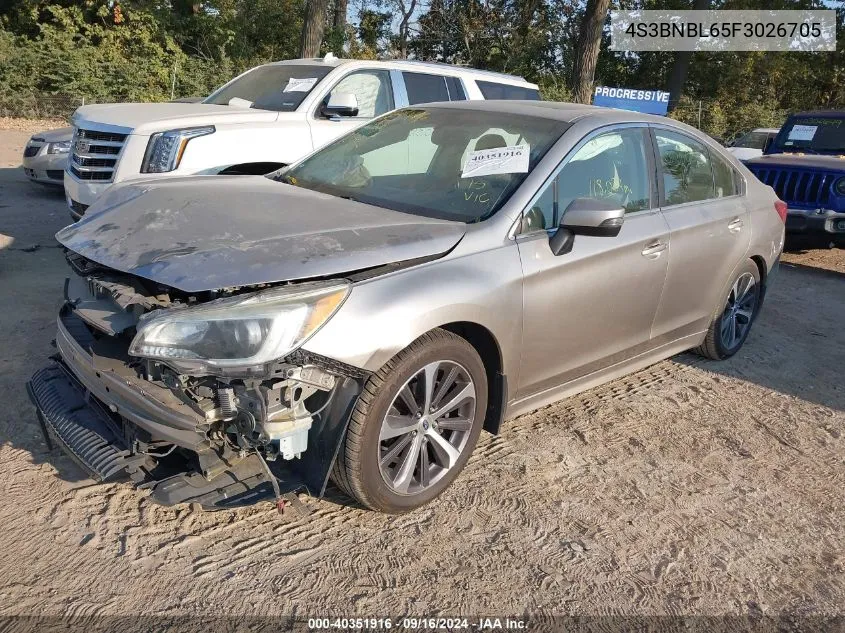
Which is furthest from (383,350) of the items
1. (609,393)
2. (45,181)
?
(45,181)

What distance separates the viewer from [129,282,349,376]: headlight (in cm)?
263

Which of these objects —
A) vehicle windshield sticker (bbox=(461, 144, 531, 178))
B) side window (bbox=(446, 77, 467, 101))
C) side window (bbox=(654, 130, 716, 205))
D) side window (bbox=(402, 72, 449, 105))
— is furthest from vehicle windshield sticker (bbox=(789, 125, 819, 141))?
vehicle windshield sticker (bbox=(461, 144, 531, 178))

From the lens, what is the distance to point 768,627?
9.04ft

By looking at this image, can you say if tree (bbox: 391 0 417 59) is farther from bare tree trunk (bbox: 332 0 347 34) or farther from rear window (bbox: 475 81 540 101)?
rear window (bbox: 475 81 540 101)

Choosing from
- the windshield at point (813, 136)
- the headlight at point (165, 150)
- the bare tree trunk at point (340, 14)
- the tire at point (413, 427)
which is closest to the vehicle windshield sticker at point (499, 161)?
→ the tire at point (413, 427)

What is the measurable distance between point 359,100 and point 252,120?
52.8 inches

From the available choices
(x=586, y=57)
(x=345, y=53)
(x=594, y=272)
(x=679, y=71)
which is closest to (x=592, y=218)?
(x=594, y=272)

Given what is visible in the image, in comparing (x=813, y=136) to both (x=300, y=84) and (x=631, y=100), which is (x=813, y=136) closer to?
(x=631, y=100)

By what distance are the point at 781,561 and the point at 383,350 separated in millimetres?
1942

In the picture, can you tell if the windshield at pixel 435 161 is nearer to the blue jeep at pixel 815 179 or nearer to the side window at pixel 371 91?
the side window at pixel 371 91

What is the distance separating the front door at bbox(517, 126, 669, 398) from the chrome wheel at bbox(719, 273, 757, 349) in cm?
121

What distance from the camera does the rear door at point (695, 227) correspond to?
4398mm

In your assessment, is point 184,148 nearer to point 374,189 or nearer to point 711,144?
point 374,189

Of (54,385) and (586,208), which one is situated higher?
(586,208)
